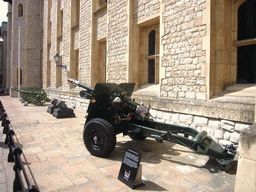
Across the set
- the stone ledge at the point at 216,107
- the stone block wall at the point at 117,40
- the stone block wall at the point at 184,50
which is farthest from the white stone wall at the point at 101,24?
the stone ledge at the point at 216,107

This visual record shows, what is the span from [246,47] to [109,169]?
399 centimetres

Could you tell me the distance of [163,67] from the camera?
5.78 metres

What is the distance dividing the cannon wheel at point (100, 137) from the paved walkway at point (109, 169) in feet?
0.54

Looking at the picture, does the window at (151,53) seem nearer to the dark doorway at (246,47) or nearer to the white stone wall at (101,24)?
the dark doorway at (246,47)

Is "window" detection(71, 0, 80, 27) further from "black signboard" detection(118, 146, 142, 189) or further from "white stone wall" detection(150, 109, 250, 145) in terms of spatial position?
"black signboard" detection(118, 146, 142, 189)

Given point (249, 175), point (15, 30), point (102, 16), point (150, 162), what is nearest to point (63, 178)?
point (150, 162)

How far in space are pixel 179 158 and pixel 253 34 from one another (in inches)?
124

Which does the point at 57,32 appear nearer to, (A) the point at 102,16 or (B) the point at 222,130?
(A) the point at 102,16

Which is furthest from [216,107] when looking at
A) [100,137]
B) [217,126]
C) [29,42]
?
[29,42]

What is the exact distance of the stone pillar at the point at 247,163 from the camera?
2.19 metres

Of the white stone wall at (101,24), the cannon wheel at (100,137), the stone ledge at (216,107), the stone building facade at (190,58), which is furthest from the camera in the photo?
the white stone wall at (101,24)

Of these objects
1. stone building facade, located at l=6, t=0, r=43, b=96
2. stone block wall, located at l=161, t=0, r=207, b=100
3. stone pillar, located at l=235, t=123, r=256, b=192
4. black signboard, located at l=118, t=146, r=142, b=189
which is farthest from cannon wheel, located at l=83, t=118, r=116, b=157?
stone building facade, located at l=6, t=0, r=43, b=96

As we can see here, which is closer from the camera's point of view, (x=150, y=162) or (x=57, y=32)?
(x=150, y=162)

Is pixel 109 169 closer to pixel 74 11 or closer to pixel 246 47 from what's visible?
pixel 246 47
